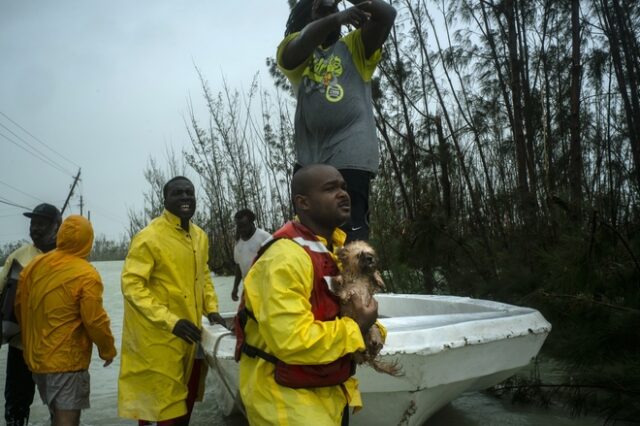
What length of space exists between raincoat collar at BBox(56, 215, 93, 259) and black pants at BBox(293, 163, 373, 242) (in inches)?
62.7

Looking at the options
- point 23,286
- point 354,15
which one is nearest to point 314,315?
point 354,15

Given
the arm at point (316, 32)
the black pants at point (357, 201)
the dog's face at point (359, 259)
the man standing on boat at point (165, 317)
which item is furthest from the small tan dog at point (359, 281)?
the man standing on boat at point (165, 317)

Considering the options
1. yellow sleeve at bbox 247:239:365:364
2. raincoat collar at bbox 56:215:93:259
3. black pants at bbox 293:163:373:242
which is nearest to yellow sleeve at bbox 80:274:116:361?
raincoat collar at bbox 56:215:93:259

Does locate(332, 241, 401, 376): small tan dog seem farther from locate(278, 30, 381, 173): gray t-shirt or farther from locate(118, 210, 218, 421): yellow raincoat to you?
locate(118, 210, 218, 421): yellow raincoat

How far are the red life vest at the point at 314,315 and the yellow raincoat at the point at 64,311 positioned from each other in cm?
155

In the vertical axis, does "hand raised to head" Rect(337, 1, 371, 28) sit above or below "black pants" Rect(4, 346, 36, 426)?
above

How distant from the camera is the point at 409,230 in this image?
5.09 meters

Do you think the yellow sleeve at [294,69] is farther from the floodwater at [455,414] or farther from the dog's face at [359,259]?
the floodwater at [455,414]

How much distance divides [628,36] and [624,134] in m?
1.70

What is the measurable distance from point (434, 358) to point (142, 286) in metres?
1.48

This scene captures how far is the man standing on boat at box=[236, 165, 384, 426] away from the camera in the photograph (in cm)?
135

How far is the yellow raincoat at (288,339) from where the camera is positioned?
4.39 ft

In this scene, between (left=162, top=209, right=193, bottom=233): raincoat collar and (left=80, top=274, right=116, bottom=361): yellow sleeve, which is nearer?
(left=80, top=274, right=116, bottom=361): yellow sleeve

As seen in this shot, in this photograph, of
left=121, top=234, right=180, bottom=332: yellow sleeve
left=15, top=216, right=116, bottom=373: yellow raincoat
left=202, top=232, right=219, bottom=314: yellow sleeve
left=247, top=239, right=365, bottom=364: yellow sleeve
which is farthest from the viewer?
left=202, top=232, right=219, bottom=314: yellow sleeve
